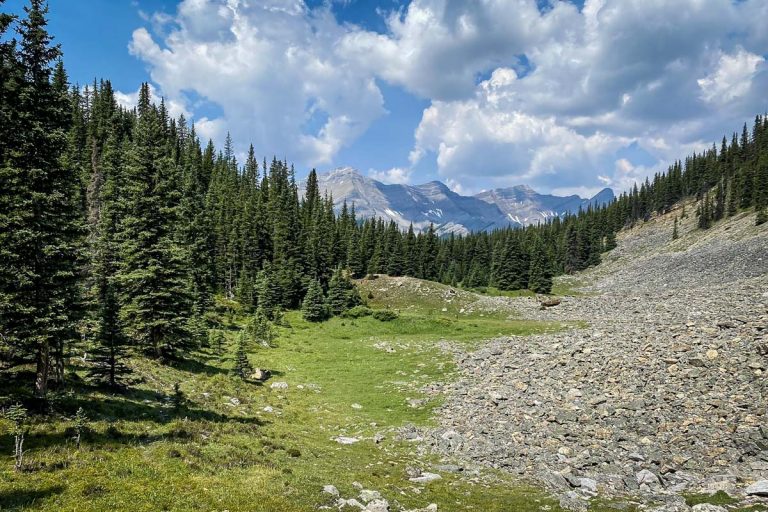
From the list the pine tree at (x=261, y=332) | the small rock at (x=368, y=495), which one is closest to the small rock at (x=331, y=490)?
the small rock at (x=368, y=495)

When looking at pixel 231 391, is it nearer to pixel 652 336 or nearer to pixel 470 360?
pixel 470 360

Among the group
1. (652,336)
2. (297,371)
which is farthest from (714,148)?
(297,371)

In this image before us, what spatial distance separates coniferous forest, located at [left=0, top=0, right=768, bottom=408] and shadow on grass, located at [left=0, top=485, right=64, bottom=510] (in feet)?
21.4

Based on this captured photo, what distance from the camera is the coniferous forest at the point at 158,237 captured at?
16109mm

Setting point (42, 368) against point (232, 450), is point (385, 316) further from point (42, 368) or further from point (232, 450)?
point (42, 368)

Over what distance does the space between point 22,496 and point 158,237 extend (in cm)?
2172

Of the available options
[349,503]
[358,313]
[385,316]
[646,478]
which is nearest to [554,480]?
[646,478]

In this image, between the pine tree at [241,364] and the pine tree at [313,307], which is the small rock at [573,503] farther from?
the pine tree at [313,307]

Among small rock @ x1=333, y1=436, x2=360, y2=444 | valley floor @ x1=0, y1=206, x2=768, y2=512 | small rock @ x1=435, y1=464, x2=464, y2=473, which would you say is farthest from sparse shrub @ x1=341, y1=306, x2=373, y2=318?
small rock @ x1=435, y1=464, x2=464, y2=473

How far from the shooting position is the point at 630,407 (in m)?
19.2

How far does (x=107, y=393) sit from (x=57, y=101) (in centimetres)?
1381

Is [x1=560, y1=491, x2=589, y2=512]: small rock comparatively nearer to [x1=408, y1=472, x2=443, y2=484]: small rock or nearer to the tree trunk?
[x1=408, y1=472, x2=443, y2=484]: small rock

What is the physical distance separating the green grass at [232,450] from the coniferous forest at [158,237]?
3.27 m

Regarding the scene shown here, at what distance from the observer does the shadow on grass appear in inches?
406
